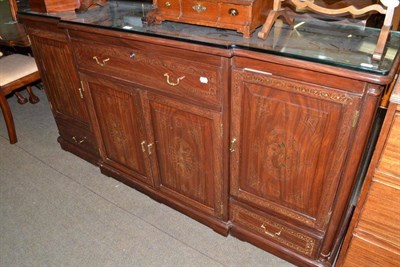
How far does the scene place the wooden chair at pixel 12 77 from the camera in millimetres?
2314

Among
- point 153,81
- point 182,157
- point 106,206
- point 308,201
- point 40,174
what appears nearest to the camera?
point 308,201

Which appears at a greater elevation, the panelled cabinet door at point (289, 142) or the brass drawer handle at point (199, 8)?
the brass drawer handle at point (199, 8)

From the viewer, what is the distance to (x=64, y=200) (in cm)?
196

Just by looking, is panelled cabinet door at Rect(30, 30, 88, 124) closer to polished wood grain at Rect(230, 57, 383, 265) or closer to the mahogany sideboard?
the mahogany sideboard

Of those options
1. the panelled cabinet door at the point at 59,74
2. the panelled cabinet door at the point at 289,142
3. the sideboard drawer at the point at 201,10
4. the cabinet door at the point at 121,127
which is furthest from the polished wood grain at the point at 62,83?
the panelled cabinet door at the point at 289,142

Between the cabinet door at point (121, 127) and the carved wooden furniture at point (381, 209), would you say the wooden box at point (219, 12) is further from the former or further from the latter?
the carved wooden furniture at point (381, 209)

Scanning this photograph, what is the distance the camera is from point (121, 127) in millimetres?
1763

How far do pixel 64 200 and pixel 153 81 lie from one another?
3.52 ft

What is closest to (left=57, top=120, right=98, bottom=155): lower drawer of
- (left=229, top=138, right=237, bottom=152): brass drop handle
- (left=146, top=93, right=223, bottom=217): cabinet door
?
(left=146, top=93, right=223, bottom=217): cabinet door

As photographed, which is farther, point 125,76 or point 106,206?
point 106,206

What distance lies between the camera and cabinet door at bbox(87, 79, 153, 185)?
1614 millimetres

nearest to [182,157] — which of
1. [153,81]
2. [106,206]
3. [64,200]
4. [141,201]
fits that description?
[153,81]

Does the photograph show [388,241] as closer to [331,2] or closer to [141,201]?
[331,2]

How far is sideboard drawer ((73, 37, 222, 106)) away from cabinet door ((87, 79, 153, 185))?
0.10 m
